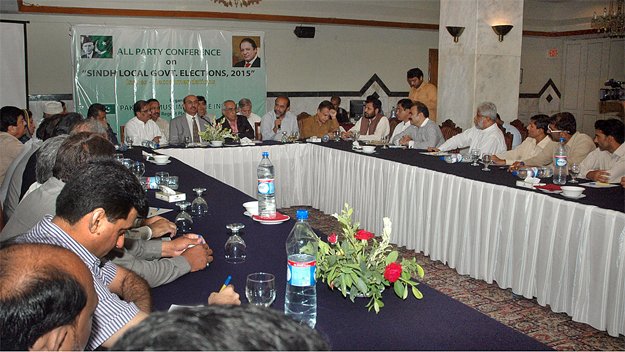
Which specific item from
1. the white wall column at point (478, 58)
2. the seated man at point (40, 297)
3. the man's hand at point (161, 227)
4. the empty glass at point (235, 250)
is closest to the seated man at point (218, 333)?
the seated man at point (40, 297)

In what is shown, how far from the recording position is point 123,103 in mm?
8227

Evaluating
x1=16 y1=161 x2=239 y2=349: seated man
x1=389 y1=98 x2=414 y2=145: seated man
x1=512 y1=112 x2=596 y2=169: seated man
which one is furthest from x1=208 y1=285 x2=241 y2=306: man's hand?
x1=389 y1=98 x2=414 y2=145: seated man

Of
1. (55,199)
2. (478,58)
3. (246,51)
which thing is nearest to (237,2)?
(246,51)

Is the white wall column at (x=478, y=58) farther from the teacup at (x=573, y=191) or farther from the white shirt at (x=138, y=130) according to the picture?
the teacup at (x=573, y=191)

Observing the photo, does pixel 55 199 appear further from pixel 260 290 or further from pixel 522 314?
pixel 522 314

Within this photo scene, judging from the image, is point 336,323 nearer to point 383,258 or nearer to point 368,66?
point 383,258

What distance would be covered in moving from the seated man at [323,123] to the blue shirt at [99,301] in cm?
544

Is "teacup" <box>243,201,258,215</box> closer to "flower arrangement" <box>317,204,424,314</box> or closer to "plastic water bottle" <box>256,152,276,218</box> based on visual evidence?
"plastic water bottle" <box>256,152,276,218</box>

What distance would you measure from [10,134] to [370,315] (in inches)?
157

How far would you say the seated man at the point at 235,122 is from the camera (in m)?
6.92

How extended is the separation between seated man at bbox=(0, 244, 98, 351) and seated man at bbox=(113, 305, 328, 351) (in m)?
0.44

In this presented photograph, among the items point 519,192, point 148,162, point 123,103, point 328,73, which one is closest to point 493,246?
point 519,192

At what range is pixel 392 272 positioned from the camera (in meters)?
1.66

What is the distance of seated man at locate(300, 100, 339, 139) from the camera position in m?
7.04
